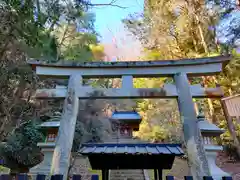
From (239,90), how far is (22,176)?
9151 millimetres

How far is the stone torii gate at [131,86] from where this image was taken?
3207mm

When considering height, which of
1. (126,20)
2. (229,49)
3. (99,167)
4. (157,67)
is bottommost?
(99,167)

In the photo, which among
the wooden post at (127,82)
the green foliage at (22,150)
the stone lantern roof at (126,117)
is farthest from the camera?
the stone lantern roof at (126,117)

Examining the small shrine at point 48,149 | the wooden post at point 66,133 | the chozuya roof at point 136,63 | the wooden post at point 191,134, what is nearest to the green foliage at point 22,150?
the small shrine at point 48,149

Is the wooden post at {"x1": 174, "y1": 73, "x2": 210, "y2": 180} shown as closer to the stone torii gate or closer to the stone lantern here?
the stone torii gate

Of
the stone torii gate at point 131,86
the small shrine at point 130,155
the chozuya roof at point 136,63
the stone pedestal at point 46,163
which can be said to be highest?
the chozuya roof at point 136,63

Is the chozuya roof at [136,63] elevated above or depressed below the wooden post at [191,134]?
above

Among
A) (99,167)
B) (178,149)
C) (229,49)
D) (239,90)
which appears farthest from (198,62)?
(239,90)

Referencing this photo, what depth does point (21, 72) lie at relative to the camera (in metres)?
5.96

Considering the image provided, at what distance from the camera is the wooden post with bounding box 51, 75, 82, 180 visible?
2979 mm

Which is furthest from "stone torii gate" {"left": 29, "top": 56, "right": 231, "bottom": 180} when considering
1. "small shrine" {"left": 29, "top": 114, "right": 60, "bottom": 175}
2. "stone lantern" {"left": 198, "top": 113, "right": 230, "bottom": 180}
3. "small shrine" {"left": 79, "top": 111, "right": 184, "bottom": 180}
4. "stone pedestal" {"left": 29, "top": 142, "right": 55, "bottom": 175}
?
"stone lantern" {"left": 198, "top": 113, "right": 230, "bottom": 180}

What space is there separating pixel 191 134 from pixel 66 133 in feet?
6.20

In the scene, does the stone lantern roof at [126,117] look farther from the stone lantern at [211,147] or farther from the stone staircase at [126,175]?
the stone lantern at [211,147]

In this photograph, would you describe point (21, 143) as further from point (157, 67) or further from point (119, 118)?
point (157, 67)
